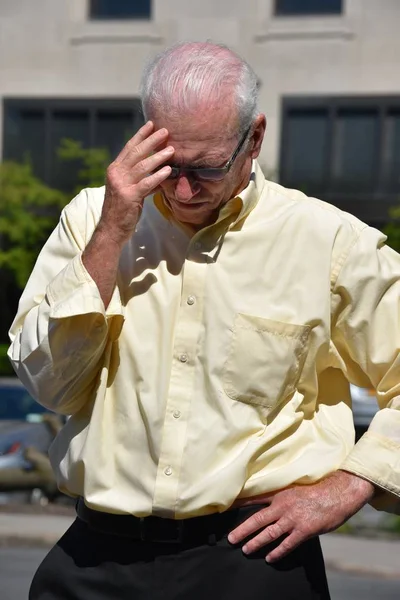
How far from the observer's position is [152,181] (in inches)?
92.9

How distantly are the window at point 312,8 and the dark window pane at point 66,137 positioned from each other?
4.85 meters

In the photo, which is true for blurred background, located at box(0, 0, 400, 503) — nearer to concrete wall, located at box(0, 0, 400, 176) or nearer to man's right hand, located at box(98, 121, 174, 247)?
concrete wall, located at box(0, 0, 400, 176)

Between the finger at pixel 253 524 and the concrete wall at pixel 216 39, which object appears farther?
the concrete wall at pixel 216 39

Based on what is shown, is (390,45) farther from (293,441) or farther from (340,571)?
(293,441)

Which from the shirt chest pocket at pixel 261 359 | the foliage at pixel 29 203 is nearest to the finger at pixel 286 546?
the shirt chest pocket at pixel 261 359

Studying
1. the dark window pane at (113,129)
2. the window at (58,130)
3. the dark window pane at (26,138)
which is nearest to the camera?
the dark window pane at (113,129)

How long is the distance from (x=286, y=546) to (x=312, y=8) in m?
23.2

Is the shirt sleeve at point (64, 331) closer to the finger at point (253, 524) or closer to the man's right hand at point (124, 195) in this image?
the man's right hand at point (124, 195)

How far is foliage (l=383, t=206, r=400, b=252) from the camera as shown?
22703mm

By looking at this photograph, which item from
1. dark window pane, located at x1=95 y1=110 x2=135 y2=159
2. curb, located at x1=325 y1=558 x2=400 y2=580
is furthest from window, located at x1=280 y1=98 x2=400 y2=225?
curb, located at x1=325 y1=558 x2=400 y2=580

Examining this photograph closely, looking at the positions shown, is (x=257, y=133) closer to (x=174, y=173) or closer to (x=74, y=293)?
(x=174, y=173)

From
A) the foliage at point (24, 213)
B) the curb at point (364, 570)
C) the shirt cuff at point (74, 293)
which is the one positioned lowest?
the foliage at point (24, 213)

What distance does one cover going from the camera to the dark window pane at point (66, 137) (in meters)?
25.1

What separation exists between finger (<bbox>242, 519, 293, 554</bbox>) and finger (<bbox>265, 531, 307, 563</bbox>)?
0.05 feet
